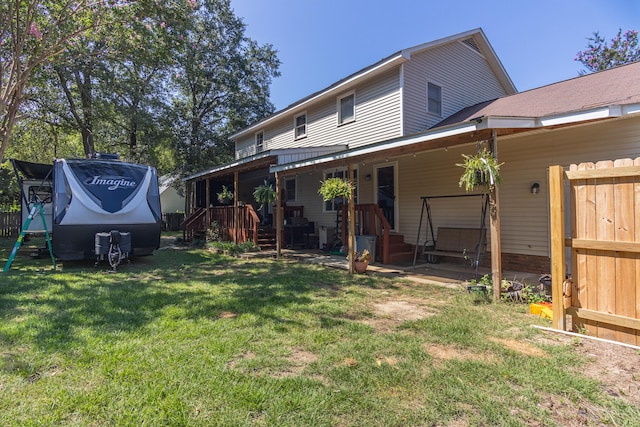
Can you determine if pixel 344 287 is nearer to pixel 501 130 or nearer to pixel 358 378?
pixel 358 378

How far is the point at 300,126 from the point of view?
13.1 m

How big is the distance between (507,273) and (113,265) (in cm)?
837

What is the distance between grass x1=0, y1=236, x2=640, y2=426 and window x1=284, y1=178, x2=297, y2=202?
8580mm

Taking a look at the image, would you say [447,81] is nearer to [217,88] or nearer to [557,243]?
[557,243]

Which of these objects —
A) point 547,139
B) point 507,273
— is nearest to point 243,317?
point 507,273

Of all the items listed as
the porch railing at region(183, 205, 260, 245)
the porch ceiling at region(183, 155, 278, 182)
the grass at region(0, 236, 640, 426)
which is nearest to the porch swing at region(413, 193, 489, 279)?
the grass at region(0, 236, 640, 426)

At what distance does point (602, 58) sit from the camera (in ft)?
69.1

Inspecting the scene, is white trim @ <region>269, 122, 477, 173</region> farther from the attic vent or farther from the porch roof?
the attic vent

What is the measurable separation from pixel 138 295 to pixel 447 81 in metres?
10.0

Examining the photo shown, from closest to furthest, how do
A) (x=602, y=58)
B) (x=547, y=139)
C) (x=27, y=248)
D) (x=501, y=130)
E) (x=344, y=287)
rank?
1. (x=501, y=130)
2. (x=344, y=287)
3. (x=547, y=139)
4. (x=27, y=248)
5. (x=602, y=58)

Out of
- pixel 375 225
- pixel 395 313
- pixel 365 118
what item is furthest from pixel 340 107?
pixel 395 313

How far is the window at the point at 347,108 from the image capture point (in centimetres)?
1064

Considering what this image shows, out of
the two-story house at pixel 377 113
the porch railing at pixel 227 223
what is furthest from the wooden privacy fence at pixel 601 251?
the porch railing at pixel 227 223

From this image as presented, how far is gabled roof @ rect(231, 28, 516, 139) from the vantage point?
29.5ft
